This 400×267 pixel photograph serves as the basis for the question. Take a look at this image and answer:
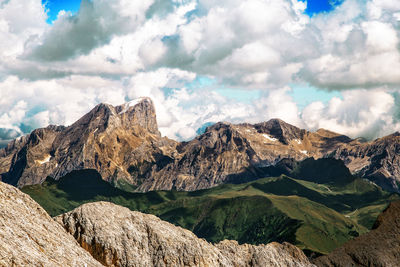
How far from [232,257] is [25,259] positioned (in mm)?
93351

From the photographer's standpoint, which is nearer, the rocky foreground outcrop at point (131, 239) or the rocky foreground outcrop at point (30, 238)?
the rocky foreground outcrop at point (30, 238)

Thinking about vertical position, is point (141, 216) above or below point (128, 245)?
above

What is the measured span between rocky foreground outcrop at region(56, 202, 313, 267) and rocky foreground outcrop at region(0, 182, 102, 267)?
32.1 ft

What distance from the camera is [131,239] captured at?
3851 inches

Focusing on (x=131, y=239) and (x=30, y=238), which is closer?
(x=30, y=238)

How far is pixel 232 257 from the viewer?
145250 mm

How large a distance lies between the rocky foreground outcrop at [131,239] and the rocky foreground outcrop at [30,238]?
385 inches

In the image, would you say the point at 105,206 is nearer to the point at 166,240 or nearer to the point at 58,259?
the point at 166,240

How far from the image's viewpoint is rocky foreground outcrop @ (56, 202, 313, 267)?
9244 cm

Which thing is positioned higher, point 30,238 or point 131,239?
point 131,239

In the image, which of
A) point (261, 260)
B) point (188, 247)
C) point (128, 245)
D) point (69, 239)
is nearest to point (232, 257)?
point (261, 260)

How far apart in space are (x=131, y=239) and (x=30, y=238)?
32326 mm

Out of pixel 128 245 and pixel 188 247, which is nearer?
pixel 128 245

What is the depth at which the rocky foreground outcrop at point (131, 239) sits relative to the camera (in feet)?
303
